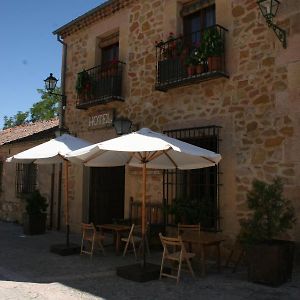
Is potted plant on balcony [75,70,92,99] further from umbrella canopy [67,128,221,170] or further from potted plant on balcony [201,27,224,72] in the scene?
potted plant on balcony [201,27,224,72]

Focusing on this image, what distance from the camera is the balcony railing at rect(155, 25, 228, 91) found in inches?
295

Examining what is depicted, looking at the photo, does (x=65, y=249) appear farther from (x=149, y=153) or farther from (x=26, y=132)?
(x=26, y=132)

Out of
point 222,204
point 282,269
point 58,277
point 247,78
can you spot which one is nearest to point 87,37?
point 247,78

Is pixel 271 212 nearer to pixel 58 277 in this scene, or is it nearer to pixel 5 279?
pixel 58 277

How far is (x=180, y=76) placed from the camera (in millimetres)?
8164

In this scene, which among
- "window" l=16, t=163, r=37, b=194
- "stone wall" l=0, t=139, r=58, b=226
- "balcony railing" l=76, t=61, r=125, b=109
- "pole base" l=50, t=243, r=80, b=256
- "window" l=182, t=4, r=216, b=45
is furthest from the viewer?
"window" l=16, t=163, r=37, b=194

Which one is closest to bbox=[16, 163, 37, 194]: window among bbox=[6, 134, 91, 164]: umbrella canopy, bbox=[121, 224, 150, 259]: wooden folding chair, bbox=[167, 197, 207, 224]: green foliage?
bbox=[6, 134, 91, 164]: umbrella canopy

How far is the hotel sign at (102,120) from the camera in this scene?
33.1 feet

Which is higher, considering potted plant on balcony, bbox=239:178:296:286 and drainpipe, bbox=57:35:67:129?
drainpipe, bbox=57:35:67:129

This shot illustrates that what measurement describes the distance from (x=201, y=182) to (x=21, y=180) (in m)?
8.24

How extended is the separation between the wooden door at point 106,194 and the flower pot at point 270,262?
5.58 metres

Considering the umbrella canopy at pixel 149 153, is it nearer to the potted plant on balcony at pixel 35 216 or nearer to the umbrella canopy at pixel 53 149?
the umbrella canopy at pixel 53 149

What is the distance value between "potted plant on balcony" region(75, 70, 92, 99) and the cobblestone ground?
4.66 metres

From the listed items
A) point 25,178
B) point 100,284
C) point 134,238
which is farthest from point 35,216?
point 100,284
